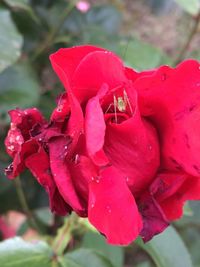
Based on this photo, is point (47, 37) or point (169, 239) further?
point (47, 37)

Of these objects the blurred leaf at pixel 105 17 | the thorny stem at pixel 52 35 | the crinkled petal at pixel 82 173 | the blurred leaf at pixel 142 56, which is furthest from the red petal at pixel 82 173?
the blurred leaf at pixel 105 17

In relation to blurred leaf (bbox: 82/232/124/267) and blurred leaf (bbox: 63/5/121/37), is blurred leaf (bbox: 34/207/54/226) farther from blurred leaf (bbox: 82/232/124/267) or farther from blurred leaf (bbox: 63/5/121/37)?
blurred leaf (bbox: 63/5/121/37)

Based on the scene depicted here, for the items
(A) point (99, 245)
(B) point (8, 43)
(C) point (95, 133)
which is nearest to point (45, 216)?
(A) point (99, 245)

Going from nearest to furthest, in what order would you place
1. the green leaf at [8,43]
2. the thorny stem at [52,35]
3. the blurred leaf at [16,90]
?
the green leaf at [8,43] → the blurred leaf at [16,90] → the thorny stem at [52,35]

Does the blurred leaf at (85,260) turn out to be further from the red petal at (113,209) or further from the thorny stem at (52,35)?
the thorny stem at (52,35)

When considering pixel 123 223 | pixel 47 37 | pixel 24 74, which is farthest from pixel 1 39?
pixel 123 223

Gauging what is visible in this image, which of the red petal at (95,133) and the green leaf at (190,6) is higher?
the red petal at (95,133)

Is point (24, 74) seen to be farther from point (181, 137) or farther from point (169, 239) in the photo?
point (181, 137)

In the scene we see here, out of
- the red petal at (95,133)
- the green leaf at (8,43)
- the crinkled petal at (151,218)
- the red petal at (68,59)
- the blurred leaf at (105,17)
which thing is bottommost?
the blurred leaf at (105,17)
